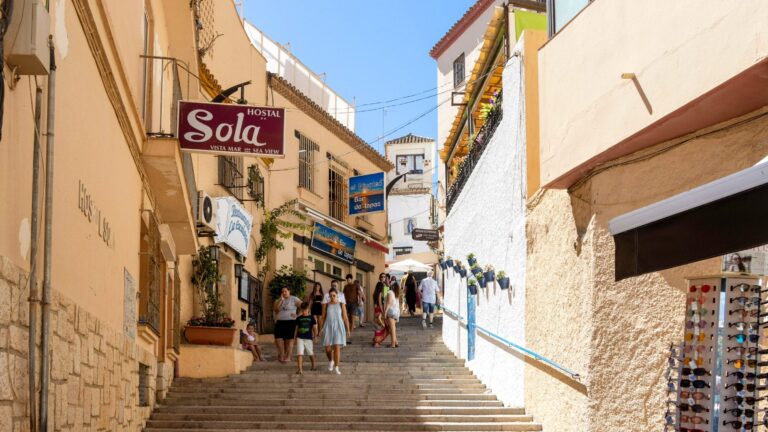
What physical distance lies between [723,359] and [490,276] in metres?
12.2

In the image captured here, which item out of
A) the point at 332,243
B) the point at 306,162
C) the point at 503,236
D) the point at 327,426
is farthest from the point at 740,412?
the point at 332,243

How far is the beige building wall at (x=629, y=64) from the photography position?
934cm

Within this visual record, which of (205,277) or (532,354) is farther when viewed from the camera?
(205,277)

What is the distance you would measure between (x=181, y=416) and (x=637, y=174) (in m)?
7.20

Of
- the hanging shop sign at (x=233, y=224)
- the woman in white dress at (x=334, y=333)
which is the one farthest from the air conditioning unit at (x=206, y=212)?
the woman in white dress at (x=334, y=333)

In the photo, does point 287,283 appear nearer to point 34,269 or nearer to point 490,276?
point 490,276

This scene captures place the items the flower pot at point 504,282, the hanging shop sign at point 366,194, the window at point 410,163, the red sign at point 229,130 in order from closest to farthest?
1. the red sign at point 229,130
2. the flower pot at point 504,282
3. the hanging shop sign at point 366,194
4. the window at point 410,163

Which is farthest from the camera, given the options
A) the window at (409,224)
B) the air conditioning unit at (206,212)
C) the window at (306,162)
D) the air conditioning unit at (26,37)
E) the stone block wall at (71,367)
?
the window at (409,224)

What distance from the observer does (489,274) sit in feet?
58.4

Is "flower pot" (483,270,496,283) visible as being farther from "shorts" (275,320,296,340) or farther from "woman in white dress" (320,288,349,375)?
"shorts" (275,320,296,340)

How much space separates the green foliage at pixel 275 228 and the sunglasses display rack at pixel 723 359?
889 inches

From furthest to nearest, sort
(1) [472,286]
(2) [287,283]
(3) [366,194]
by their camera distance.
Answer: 1. (3) [366,194]
2. (2) [287,283]
3. (1) [472,286]

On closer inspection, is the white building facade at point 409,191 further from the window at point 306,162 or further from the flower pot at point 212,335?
the flower pot at point 212,335

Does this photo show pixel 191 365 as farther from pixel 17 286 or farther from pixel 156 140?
pixel 17 286
